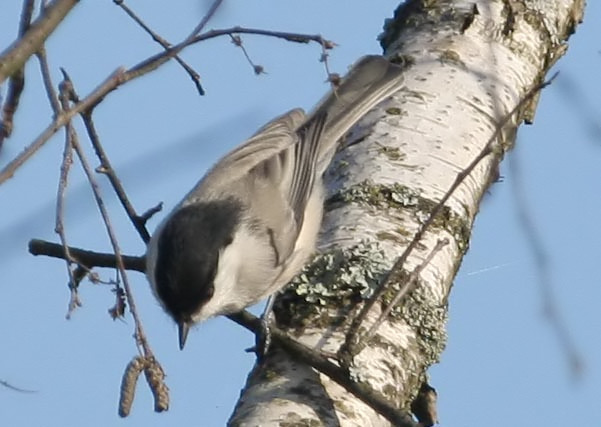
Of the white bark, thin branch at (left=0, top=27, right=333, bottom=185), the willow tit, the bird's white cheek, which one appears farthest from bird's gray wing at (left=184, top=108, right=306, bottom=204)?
thin branch at (left=0, top=27, right=333, bottom=185)

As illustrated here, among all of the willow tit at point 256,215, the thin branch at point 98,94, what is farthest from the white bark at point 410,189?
the thin branch at point 98,94

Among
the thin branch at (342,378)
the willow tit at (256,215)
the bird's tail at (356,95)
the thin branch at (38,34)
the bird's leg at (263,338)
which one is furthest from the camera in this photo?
the bird's tail at (356,95)

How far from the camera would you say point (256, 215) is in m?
3.96

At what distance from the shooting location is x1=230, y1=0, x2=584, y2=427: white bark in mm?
2729

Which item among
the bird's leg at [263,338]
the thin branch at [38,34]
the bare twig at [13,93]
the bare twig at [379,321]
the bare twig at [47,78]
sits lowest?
the bird's leg at [263,338]

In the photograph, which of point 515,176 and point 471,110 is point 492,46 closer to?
point 471,110

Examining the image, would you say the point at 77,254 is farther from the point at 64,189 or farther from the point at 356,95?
the point at 356,95

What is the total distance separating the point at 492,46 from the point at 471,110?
0.94ft

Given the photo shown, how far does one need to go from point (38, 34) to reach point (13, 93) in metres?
0.27

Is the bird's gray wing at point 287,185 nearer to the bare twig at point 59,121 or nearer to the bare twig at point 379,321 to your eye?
the bare twig at point 379,321

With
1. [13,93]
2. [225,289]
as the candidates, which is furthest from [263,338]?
[13,93]

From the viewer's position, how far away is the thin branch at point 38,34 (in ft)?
5.40

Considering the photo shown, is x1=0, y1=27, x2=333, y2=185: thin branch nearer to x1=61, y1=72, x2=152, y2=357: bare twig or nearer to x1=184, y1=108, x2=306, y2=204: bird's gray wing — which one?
x1=61, y1=72, x2=152, y2=357: bare twig

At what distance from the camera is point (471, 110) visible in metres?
3.47
